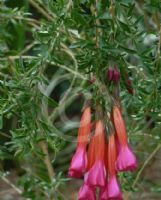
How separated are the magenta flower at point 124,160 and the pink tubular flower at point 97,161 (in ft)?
0.12

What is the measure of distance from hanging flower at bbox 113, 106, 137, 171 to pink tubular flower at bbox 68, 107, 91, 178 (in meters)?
0.07

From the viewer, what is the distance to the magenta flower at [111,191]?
1418mm

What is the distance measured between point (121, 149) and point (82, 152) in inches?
3.7

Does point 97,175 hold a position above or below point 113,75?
below

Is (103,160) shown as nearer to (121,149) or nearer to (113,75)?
(121,149)

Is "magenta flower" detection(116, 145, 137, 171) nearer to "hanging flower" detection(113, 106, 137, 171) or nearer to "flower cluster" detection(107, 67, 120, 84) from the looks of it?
"hanging flower" detection(113, 106, 137, 171)

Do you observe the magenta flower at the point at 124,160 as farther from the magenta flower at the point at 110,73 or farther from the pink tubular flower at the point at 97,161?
the magenta flower at the point at 110,73

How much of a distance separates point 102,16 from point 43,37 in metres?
0.19

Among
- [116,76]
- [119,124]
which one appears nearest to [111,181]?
[119,124]

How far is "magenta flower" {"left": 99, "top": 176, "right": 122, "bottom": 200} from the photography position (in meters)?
1.42

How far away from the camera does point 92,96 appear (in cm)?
147

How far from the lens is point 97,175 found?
4.60 ft

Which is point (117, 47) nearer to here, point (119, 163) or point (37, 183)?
point (119, 163)

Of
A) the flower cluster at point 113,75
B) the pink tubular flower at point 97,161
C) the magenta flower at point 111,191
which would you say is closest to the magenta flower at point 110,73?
the flower cluster at point 113,75
